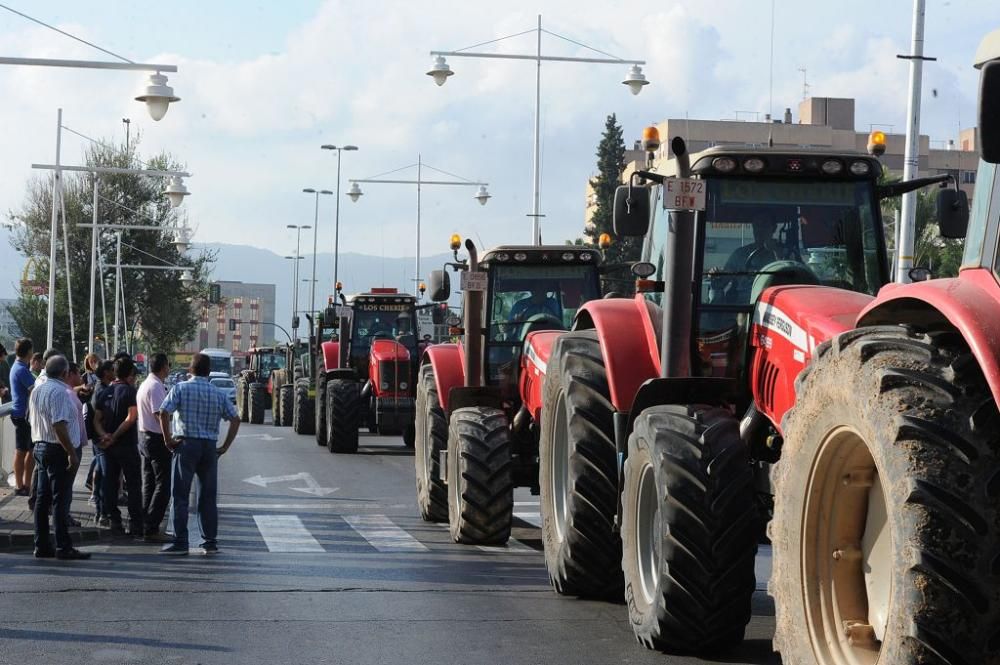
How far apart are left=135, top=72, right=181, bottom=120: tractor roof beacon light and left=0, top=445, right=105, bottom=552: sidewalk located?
4.78 metres

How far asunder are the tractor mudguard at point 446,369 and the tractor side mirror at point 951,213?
709cm

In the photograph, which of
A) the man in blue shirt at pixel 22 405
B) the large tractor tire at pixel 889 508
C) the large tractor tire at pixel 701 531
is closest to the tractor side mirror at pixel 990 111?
the large tractor tire at pixel 889 508

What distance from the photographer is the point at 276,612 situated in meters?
9.66

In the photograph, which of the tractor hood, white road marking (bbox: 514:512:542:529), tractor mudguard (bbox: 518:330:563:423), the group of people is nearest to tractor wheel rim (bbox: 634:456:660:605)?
tractor mudguard (bbox: 518:330:563:423)

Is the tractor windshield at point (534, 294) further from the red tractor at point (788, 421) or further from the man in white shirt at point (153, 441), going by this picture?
the red tractor at point (788, 421)

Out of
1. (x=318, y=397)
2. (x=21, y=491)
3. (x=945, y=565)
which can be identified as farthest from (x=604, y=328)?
(x=318, y=397)

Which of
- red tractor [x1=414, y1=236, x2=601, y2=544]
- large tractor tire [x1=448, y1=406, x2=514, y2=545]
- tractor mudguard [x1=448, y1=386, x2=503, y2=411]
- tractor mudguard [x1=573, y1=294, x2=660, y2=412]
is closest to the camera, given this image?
tractor mudguard [x1=573, y1=294, x2=660, y2=412]

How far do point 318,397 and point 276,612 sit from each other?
75.2ft

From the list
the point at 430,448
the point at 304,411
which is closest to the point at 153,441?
the point at 430,448

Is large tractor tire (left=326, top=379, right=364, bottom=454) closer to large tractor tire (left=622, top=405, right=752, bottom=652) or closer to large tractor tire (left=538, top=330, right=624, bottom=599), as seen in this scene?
large tractor tire (left=538, top=330, right=624, bottom=599)

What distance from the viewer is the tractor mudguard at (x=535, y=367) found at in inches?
510

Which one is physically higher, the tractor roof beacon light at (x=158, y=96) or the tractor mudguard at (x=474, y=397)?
the tractor roof beacon light at (x=158, y=96)

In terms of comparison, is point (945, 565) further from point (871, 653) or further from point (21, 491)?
point (21, 491)

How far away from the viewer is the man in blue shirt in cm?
1756
